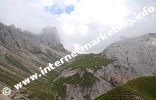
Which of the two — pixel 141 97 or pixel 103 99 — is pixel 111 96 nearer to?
pixel 103 99

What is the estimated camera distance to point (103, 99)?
184875 mm

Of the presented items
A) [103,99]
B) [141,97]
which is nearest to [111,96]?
[103,99]

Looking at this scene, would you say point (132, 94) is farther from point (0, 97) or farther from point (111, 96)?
point (0, 97)

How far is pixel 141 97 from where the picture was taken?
634ft

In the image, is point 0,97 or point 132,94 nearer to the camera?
point 0,97

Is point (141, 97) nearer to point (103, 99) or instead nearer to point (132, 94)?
point (132, 94)

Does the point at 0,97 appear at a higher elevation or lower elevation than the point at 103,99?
lower

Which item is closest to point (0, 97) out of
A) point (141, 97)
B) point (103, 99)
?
point (103, 99)

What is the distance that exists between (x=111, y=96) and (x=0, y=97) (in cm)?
11196

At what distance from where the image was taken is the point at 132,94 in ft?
614

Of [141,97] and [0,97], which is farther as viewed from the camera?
[141,97]

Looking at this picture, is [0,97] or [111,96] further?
[111,96]

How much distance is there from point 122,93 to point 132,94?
18.9 feet

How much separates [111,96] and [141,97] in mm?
18551
